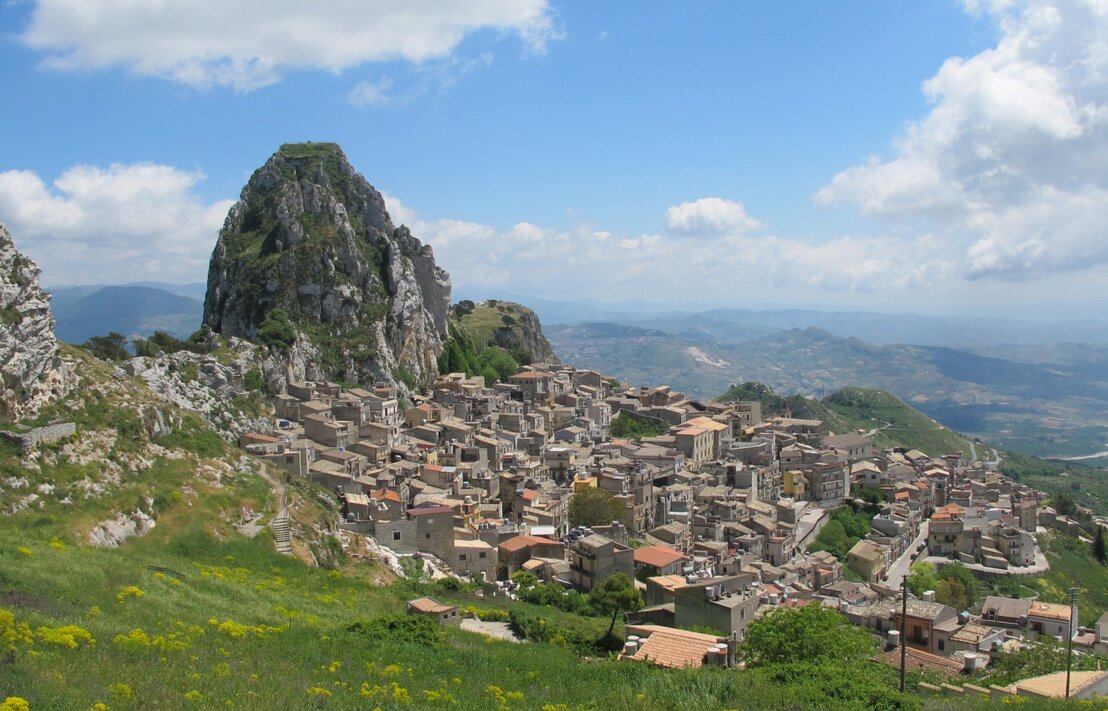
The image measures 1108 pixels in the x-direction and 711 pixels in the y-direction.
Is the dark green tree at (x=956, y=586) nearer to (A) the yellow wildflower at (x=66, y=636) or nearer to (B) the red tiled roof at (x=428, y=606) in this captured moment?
(B) the red tiled roof at (x=428, y=606)

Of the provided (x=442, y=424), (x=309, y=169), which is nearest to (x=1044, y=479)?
(x=442, y=424)

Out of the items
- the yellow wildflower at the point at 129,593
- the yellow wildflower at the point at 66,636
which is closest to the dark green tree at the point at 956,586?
the yellow wildflower at the point at 129,593

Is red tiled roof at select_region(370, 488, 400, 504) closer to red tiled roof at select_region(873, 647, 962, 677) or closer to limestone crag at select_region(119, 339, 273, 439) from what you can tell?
limestone crag at select_region(119, 339, 273, 439)

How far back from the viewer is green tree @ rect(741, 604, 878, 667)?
2197cm

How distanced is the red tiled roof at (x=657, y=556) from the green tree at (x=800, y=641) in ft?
41.2

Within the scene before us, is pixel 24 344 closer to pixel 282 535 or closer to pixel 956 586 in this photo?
pixel 282 535

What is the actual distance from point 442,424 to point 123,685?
141ft

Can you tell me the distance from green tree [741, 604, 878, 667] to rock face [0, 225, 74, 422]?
22.6 m

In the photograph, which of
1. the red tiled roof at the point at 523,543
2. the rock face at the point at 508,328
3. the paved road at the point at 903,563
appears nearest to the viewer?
the red tiled roof at the point at 523,543

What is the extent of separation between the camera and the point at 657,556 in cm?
3716

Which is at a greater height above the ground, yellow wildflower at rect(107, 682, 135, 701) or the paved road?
yellow wildflower at rect(107, 682, 135, 701)

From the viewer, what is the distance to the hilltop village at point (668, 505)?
32219 millimetres

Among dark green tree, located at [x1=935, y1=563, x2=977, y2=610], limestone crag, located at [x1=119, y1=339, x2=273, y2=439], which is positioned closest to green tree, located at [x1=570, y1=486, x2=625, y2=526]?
dark green tree, located at [x1=935, y1=563, x2=977, y2=610]

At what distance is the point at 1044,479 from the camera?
108 metres
